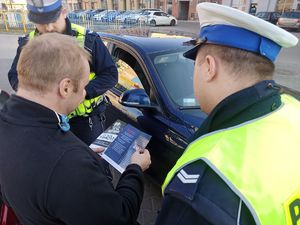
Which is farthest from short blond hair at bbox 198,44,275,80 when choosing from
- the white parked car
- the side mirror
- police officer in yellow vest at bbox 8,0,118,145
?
the white parked car

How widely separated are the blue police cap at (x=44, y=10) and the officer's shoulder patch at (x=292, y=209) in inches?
77.0

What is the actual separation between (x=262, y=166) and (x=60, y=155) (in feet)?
2.24

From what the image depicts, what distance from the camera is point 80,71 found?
118 cm

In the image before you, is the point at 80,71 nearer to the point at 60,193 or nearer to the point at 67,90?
the point at 67,90

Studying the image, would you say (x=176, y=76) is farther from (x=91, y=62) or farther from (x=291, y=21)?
(x=291, y=21)

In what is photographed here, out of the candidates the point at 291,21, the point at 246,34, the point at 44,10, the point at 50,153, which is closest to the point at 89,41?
the point at 44,10

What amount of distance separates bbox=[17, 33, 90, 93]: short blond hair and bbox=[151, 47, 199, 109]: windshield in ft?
4.52

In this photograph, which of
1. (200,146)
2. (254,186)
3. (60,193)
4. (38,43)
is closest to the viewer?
→ (254,186)

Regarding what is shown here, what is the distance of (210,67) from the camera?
1021mm

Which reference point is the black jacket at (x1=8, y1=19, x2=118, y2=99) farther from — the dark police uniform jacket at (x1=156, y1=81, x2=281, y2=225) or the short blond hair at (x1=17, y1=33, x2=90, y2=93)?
the dark police uniform jacket at (x1=156, y1=81, x2=281, y2=225)

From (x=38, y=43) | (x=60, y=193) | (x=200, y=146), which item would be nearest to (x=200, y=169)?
(x=200, y=146)

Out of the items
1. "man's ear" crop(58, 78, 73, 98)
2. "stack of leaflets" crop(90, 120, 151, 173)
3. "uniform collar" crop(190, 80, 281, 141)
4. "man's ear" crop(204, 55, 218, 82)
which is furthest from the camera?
"stack of leaflets" crop(90, 120, 151, 173)

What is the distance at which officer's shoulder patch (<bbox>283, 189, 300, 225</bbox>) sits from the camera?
76 centimetres

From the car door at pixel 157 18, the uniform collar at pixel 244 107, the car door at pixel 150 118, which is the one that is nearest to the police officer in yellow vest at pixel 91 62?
the car door at pixel 150 118
